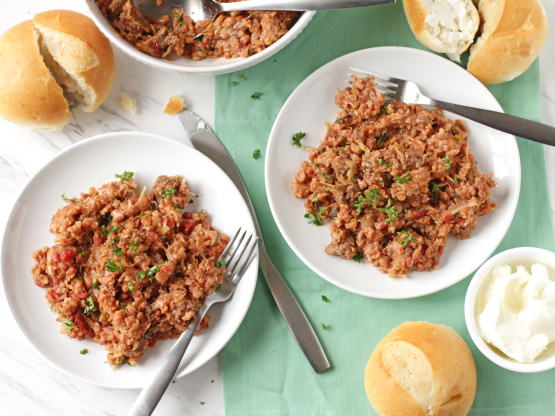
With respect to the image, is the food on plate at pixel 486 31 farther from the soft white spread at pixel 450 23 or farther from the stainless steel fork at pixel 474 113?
the stainless steel fork at pixel 474 113

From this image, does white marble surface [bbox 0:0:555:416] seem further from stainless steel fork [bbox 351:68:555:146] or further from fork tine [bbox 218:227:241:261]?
fork tine [bbox 218:227:241:261]

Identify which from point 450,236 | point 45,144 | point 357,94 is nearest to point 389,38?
point 357,94

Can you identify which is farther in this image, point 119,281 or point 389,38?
point 389,38

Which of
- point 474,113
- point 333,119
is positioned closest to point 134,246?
point 333,119

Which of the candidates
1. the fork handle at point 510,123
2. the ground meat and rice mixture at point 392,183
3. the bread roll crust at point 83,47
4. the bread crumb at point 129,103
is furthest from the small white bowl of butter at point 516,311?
the bread roll crust at point 83,47

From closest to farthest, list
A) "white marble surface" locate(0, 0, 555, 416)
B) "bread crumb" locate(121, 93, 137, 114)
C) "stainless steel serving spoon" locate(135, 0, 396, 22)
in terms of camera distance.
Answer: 1. "stainless steel serving spoon" locate(135, 0, 396, 22)
2. "white marble surface" locate(0, 0, 555, 416)
3. "bread crumb" locate(121, 93, 137, 114)

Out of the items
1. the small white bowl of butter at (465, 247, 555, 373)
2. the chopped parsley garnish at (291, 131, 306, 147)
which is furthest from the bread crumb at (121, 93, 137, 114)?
the small white bowl of butter at (465, 247, 555, 373)

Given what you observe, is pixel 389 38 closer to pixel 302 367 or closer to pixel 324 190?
pixel 324 190
